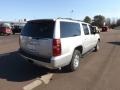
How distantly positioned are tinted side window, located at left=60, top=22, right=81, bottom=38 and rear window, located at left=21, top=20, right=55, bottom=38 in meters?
0.43

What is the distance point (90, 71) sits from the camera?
8.09 m

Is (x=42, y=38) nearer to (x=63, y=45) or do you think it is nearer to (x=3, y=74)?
(x=63, y=45)

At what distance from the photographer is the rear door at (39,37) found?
673 centimetres

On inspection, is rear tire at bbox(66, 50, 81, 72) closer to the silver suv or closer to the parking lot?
the silver suv

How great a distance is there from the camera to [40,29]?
7.12 meters

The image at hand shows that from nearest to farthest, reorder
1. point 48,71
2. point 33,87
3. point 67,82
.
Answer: point 33,87 < point 67,82 < point 48,71

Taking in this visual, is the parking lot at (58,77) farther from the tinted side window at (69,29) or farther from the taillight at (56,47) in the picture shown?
the tinted side window at (69,29)

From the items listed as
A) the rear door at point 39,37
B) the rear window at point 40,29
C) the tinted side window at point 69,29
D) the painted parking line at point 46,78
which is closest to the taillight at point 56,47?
the rear door at point 39,37

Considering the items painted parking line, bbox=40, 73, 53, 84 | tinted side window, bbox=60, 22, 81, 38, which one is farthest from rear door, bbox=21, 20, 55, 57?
painted parking line, bbox=40, 73, 53, 84

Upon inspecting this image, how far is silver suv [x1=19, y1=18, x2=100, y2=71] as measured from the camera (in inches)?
263

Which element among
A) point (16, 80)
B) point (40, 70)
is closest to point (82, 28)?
point (40, 70)

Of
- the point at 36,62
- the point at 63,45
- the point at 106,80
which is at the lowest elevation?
the point at 106,80

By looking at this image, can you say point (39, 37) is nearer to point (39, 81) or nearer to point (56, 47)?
point (56, 47)

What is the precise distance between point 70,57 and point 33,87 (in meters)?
1.93
